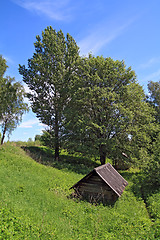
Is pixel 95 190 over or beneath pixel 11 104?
beneath

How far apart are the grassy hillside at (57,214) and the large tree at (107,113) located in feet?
31.7

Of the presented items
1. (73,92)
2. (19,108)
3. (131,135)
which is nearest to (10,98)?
(19,108)

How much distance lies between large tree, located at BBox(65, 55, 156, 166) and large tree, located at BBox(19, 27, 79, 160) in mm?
1893

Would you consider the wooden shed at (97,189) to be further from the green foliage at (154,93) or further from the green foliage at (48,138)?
the green foliage at (154,93)

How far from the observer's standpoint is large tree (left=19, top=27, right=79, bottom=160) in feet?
84.2

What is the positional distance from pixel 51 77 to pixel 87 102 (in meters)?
6.80

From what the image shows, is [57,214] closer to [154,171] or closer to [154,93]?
[154,171]

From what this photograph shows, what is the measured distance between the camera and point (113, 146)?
22.8 meters

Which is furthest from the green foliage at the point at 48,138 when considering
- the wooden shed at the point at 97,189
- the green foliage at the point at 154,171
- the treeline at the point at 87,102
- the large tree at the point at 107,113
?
the green foliage at the point at 154,171

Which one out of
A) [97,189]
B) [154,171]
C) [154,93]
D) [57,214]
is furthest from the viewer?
[154,93]

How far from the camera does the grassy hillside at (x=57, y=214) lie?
25.8 ft

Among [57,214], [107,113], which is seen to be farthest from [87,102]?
[57,214]

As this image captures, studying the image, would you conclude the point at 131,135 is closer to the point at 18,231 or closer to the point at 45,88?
the point at 45,88

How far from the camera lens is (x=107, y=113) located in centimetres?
2425
